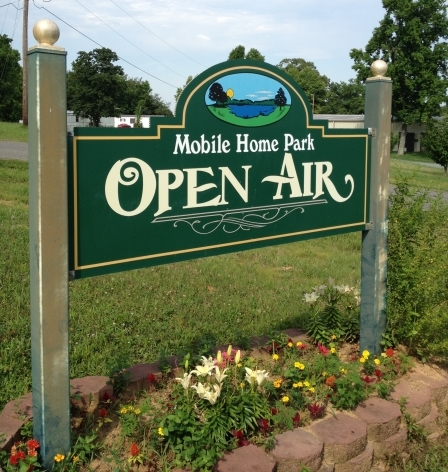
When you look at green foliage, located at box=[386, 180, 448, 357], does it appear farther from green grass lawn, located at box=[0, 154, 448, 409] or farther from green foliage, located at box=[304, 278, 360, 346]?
green grass lawn, located at box=[0, 154, 448, 409]

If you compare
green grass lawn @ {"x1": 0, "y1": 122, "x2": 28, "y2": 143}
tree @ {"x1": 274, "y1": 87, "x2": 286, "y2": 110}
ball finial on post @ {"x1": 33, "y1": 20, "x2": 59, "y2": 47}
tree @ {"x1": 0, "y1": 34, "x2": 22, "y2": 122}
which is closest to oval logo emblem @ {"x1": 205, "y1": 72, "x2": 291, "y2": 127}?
tree @ {"x1": 274, "y1": 87, "x2": 286, "y2": 110}

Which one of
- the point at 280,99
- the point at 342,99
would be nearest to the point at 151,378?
the point at 280,99

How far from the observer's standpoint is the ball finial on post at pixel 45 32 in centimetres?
241

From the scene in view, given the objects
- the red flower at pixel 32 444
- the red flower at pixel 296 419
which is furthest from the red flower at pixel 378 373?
the red flower at pixel 32 444

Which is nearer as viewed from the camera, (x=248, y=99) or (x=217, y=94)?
(x=217, y=94)

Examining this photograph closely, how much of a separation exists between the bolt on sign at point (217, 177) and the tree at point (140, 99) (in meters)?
54.0

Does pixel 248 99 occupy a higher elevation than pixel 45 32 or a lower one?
lower

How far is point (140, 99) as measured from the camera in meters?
57.3

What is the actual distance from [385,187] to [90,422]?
237cm

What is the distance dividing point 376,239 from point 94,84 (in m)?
48.8

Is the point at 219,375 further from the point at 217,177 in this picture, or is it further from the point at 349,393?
the point at 217,177

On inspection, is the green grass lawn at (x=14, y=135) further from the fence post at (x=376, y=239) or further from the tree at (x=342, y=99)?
the tree at (x=342, y=99)

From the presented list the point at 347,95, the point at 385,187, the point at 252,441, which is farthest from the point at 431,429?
the point at 347,95

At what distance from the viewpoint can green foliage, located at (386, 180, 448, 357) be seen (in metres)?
3.93
